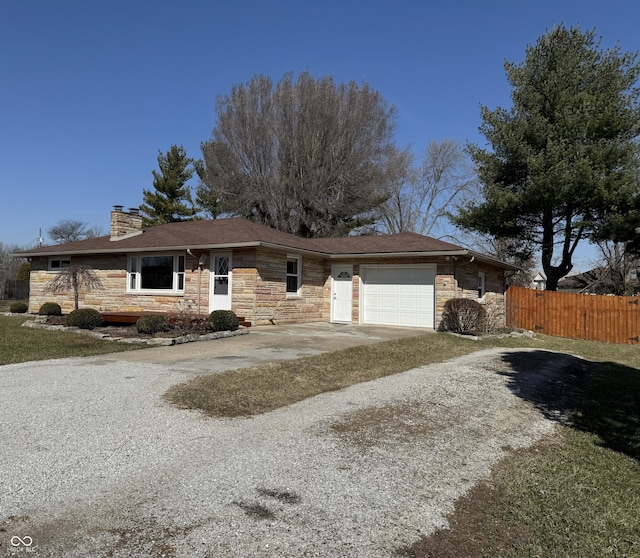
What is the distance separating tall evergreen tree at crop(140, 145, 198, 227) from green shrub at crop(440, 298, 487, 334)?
23.9 meters

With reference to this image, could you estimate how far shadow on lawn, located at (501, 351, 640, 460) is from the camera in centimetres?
555

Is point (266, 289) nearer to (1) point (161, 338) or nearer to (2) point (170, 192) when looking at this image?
(1) point (161, 338)

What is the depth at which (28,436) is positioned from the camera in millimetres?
4387

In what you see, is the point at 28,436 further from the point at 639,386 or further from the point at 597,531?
the point at 639,386

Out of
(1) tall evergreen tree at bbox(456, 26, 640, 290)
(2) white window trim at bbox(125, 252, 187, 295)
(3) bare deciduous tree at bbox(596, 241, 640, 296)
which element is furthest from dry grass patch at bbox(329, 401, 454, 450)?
(3) bare deciduous tree at bbox(596, 241, 640, 296)

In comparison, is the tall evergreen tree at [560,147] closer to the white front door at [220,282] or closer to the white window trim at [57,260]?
the white front door at [220,282]

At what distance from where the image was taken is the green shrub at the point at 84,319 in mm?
13453

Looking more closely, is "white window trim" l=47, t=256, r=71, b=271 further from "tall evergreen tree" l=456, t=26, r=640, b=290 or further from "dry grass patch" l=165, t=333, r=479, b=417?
"tall evergreen tree" l=456, t=26, r=640, b=290

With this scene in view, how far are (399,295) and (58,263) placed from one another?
1433 centimetres

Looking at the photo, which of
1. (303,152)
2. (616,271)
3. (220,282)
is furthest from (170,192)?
(616,271)

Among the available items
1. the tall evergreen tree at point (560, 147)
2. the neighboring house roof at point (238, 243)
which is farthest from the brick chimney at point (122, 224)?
the tall evergreen tree at point (560, 147)

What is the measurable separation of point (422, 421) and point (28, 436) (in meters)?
3.99

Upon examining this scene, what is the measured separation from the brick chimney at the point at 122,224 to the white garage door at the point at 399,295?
381 inches

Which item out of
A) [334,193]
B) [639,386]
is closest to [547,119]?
[334,193]
